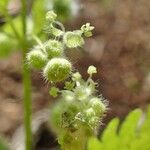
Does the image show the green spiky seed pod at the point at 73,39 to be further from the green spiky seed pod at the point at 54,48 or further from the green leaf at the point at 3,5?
the green leaf at the point at 3,5

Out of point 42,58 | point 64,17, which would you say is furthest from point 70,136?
point 64,17

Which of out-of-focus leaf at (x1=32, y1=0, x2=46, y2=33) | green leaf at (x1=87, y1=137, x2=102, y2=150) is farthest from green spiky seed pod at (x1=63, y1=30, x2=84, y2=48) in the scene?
out-of-focus leaf at (x1=32, y1=0, x2=46, y2=33)

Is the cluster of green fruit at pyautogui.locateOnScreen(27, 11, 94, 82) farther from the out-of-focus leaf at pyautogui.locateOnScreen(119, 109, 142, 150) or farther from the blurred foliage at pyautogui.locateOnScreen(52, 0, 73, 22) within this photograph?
the blurred foliage at pyautogui.locateOnScreen(52, 0, 73, 22)

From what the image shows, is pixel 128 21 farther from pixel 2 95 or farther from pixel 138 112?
pixel 138 112

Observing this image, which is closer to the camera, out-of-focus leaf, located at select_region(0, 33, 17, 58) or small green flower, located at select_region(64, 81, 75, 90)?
small green flower, located at select_region(64, 81, 75, 90)

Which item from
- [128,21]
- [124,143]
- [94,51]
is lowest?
[124,143]

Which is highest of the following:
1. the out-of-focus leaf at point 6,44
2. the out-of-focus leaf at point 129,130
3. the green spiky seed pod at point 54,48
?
the out-of-focus leaf at point 6,44

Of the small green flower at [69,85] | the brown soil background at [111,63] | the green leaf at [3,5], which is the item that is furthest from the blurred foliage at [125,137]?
the brown soil background at [111,63]

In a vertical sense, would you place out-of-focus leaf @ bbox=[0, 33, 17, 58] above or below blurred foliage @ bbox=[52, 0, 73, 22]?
below
